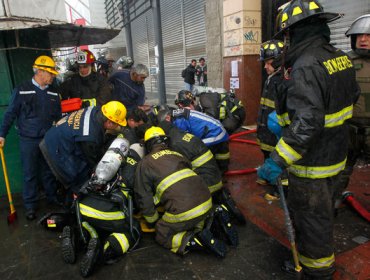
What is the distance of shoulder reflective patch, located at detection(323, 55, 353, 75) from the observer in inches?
76.8

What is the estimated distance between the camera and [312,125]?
6.15ft

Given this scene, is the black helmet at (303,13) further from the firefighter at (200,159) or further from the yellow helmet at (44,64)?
the yellow helmet at (44,64)

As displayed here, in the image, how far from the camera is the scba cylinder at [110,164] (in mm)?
2771

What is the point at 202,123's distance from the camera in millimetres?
3891

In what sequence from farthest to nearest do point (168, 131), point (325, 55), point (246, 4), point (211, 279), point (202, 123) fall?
1. point (246, 4)
2. point (202, 123)
3. point (168, 131)
4. point (211, 279)
5. point (325, 55)

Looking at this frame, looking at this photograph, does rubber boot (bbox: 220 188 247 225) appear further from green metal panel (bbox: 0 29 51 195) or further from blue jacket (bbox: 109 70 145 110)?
green metal panel (bbox: 0 29 51 195)

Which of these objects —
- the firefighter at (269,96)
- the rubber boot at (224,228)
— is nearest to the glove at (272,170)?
the rubber boot at (224,228)

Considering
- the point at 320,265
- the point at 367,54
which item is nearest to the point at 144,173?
the point at 320,265

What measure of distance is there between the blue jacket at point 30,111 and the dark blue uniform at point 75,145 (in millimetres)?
297

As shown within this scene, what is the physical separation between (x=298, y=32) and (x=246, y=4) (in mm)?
5088

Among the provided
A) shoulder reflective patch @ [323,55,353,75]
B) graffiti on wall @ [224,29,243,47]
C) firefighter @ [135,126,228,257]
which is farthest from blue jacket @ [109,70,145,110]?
shoulder reflective patch @ [323,55,353,75]

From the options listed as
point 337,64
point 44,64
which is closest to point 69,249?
point 44,64

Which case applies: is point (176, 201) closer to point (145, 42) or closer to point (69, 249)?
point (69, 249)

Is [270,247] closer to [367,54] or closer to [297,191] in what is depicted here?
[297,191]
